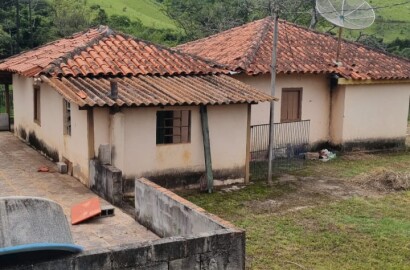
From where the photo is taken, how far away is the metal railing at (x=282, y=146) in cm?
1597

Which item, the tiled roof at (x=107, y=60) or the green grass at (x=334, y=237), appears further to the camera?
the tiled roof at (x=107, y=60)

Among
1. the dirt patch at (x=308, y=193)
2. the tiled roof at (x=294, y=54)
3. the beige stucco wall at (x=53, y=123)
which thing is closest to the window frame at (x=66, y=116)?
the beige stucco wall at (x=53, y=123)

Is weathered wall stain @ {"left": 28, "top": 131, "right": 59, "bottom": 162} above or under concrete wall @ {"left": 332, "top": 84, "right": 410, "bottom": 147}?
under

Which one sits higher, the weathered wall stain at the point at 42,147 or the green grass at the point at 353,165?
the weathered wall stain at the point at 42,147

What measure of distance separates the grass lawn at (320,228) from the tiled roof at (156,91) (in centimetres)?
229

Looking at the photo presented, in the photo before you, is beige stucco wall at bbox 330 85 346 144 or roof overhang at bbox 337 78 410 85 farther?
beige stucco wall at bbox 330 85 346 144

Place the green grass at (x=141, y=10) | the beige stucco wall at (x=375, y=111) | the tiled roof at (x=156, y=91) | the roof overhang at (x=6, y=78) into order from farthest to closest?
the green grass at (x=141, y=10) → the beige stucco wall at (x=375, y=111) → the roof overhang at (x=6, y=78) → the tiled roof at (x=156, y=91)

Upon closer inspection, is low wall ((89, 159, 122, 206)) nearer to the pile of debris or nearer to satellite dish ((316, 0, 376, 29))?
the pile of debris

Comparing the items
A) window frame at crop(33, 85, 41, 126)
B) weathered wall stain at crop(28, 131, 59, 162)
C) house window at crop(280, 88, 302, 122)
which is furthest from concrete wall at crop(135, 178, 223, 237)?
house window at crop(280, 88, 302, 122)

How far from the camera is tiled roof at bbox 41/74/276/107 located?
1130cm

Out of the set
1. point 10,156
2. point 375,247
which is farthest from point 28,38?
point 375,247

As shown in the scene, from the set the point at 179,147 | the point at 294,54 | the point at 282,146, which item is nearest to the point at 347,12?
the point at 294,54

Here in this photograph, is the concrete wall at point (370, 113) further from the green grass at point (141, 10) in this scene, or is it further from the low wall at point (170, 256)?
the green grass at point (141, 10)

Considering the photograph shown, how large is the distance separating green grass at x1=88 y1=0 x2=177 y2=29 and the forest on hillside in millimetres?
738
